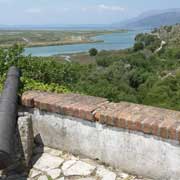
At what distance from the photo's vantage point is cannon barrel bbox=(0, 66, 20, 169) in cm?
252

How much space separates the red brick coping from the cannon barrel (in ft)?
0.78

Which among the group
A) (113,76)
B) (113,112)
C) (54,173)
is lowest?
(113,76)

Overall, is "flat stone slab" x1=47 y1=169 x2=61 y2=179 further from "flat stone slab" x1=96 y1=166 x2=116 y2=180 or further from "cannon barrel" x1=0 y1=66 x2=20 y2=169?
"cannon barrel" x1=0 y1=66 x2=20 y2=169

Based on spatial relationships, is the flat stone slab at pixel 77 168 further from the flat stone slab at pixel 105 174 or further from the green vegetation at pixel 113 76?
the green vegetation at pixel 113 76

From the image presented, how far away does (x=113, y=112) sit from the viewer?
3.11m

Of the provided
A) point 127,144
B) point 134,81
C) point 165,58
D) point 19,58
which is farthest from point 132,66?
point 127,144

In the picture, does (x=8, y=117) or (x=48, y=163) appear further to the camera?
(x=48, y=163)

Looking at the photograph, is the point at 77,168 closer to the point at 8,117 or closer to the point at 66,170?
the point at 66,170

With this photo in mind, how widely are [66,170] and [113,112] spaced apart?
29.9 inches

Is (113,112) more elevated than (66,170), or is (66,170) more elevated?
(113,112)

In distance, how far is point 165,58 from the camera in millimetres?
53188

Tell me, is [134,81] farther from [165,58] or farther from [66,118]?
[66,118]

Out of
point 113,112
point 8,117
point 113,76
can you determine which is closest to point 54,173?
point 8,117

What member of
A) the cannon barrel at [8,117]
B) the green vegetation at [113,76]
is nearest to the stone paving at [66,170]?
the cannon barrel at [8,117]
